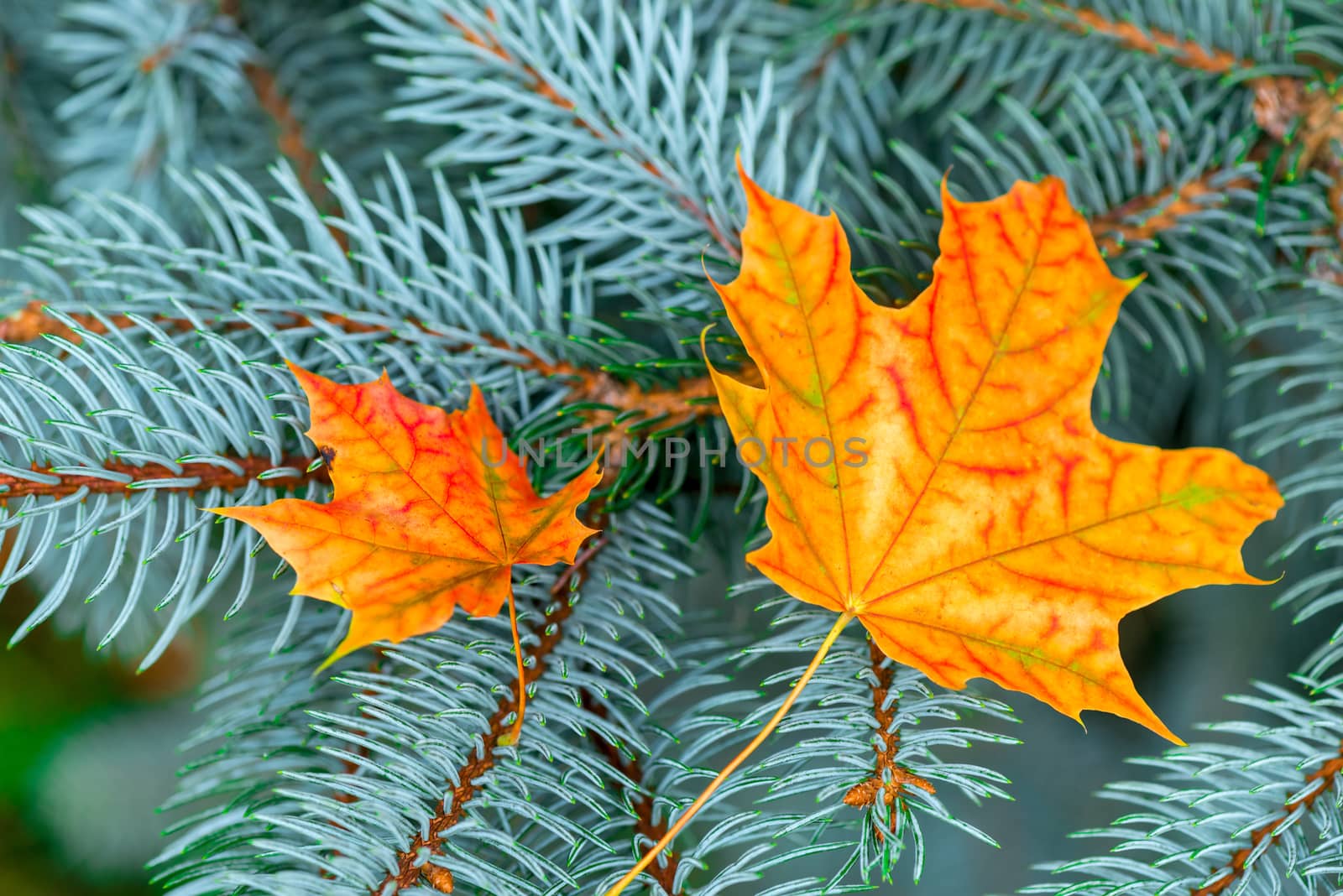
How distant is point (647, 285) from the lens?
40cm

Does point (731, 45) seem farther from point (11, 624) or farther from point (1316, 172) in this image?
point (11, 624)

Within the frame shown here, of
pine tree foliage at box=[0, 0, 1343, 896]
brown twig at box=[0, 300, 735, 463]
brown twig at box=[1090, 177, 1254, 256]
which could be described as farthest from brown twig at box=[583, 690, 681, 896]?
brown twig at box=[1090, 177, 1254, 256]

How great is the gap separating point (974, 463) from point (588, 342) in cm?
16

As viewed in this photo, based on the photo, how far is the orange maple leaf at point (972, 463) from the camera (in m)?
0.28

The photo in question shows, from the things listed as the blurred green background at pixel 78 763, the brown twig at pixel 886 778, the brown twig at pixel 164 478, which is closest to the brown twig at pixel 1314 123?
the brown twig at pixel 886 778

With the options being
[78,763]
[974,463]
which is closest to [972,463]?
[974,463]

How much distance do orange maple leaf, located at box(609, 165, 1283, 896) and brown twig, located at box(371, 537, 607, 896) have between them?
0.08 m

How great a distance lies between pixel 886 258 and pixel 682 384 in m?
0.12

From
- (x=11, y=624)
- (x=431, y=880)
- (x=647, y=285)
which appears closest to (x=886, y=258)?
(x=647, y=285)

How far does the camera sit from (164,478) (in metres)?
0.30

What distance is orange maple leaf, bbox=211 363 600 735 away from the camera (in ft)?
0.93

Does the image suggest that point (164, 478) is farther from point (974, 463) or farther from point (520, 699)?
point (974, 463)

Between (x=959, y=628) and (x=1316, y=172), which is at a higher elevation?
(x=1316, y=172)

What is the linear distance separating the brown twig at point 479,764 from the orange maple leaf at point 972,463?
0.08 meters
